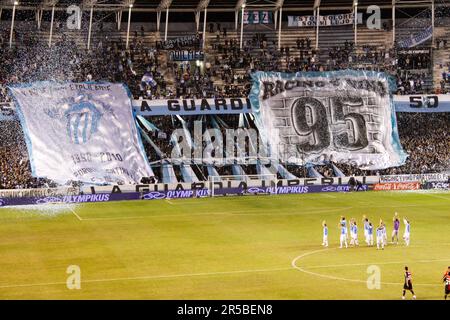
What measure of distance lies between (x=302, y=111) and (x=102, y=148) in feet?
57.2

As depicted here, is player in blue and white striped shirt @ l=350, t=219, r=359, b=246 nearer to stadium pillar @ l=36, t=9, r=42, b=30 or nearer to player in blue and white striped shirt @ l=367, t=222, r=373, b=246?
player in blue and white striped shirt @ l=367, t=222, r=373, b=246

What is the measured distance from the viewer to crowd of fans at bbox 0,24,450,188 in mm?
62781

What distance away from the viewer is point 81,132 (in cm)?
5953

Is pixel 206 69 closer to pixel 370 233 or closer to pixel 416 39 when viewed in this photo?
pixel 416 39

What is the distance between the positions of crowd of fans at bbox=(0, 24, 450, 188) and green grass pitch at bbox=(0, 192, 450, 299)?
10.7m

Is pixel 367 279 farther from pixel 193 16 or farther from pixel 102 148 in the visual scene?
pixel 193 16

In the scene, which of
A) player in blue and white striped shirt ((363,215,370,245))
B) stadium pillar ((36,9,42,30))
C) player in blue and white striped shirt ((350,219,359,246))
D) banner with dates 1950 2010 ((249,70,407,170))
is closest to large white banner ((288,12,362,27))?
banner with dates 1950 2010 ((249,70,407,170))

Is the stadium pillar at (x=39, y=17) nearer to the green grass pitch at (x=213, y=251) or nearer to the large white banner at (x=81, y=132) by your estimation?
the large white banner at (x=81, y=132)

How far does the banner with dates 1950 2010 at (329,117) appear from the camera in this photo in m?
64.6

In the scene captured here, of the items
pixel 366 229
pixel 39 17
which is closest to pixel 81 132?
pixel 39 17

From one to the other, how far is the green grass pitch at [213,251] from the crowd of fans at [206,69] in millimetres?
10741

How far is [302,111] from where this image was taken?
65875mm
